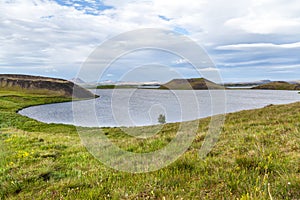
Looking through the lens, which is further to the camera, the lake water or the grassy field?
the lake water

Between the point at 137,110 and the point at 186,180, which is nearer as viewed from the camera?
the point at 186,180

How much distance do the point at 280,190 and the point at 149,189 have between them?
92.8 inches

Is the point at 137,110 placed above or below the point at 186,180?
below

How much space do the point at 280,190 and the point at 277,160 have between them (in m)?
1.80

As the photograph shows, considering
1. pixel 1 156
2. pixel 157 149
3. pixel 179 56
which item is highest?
pixel 179 56

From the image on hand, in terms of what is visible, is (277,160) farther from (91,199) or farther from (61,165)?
(61,165)

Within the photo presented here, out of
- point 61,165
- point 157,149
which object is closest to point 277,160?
point 157,149

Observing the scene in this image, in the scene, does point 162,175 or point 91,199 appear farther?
point 162,175

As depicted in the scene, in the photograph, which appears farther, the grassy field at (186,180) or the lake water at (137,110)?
the lake water at (137,110)

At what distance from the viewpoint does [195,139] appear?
1011cm

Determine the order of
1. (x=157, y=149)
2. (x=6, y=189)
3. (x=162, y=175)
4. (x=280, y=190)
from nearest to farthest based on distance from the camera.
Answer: (x=280, y=190) < (x=162, y=175) < (x=6, y=189) < (x=157, y=149)

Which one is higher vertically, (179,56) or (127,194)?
(179,56)

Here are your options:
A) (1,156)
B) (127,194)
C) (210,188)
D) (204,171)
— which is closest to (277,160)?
(204,171)

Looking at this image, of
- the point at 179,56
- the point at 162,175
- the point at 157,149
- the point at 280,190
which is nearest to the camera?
the point at 280,190
